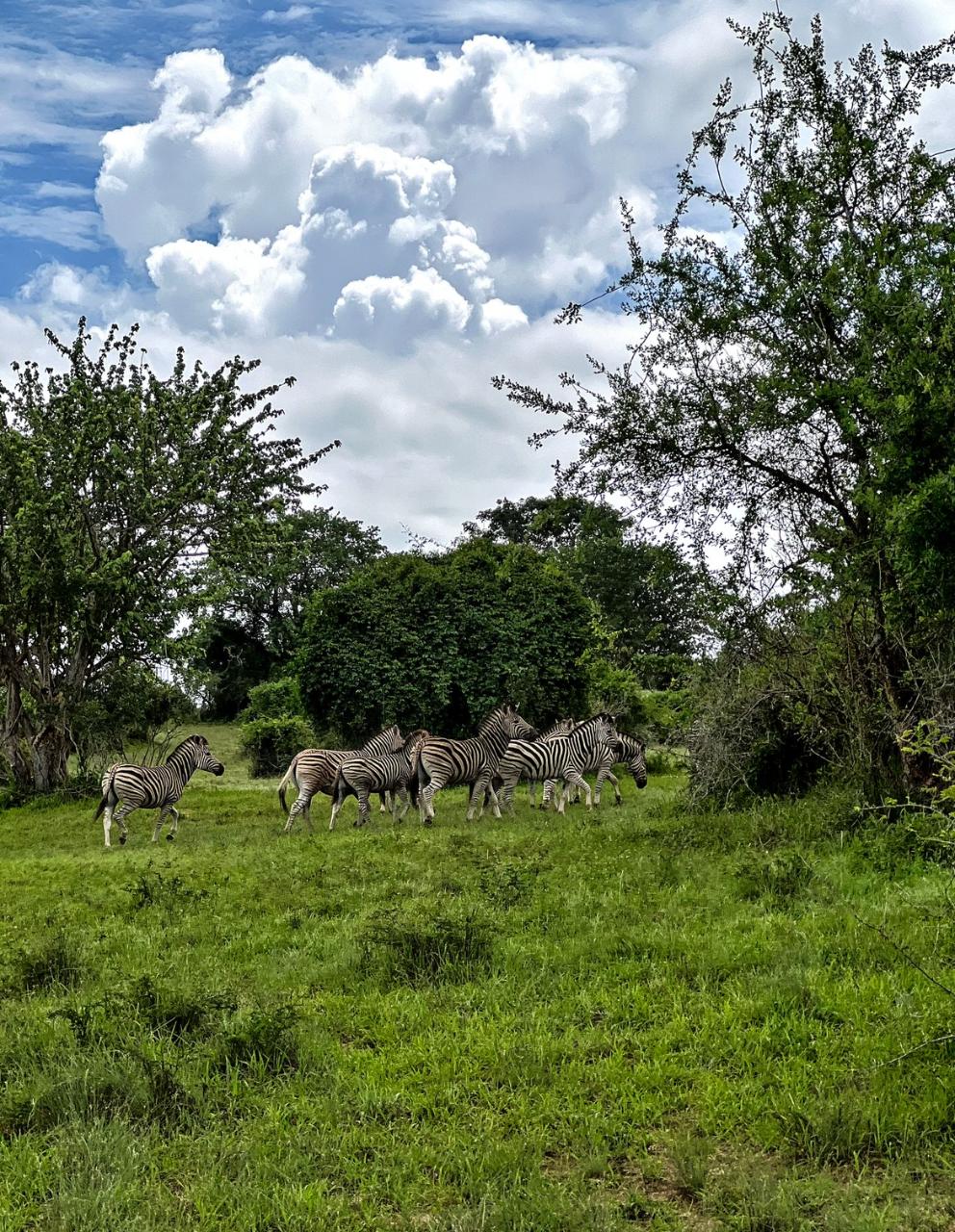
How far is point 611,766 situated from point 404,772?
5138 millimetres

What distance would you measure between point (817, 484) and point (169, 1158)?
11181 mm

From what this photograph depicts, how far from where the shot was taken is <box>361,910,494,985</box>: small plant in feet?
23.7

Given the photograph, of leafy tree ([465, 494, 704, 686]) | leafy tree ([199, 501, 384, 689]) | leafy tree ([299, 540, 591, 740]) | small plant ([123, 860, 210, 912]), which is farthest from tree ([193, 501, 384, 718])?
small plant ([123, 860, 210, 912])

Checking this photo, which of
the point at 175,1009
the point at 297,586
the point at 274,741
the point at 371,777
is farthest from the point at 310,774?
the point at 297,586

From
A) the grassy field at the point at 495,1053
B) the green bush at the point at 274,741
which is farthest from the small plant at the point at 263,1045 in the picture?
the green bush at the point at 274,741

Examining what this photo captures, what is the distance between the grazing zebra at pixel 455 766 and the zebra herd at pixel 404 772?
2cm

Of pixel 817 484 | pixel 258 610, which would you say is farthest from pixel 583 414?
pixel 258 610

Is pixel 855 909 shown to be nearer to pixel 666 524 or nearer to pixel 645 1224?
pixel 645 1224

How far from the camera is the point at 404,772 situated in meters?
17.0

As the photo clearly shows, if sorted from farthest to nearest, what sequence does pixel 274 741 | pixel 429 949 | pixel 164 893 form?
1. pixel 274 741
2. pixel 164 893
3. pixel 429 949

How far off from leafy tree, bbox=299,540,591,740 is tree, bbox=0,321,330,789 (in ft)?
12.9

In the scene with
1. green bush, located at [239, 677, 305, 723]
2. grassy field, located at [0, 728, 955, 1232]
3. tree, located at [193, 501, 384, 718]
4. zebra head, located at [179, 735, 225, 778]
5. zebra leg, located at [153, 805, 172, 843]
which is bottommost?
grassy field, located at [0, 728, 955, 1232]

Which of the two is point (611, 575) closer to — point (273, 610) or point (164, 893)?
point (273, 610)

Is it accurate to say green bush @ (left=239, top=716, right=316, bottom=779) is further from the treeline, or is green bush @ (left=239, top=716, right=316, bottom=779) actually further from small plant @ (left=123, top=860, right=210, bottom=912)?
small plant @ (left=123, top=860, right=210, bottom=912)
